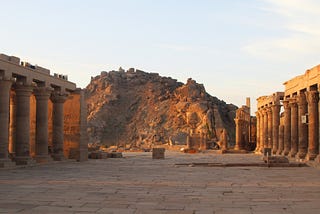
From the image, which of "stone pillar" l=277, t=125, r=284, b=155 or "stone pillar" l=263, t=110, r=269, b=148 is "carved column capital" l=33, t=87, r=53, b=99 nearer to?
"stone pillar" l=277, t=125, r=284, b=155

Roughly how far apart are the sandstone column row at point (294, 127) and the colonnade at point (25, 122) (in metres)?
14.2

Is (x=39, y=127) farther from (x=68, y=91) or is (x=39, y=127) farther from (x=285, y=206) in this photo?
(x=285, y=206)

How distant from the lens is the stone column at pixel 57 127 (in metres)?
27.5

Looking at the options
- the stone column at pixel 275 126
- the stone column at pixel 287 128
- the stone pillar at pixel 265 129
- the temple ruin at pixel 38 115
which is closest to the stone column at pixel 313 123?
the stone column at pixel 287 128

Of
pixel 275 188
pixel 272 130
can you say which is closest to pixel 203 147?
pixel 272 130

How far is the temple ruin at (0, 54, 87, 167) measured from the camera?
71.0 feet

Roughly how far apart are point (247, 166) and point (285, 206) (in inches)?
574

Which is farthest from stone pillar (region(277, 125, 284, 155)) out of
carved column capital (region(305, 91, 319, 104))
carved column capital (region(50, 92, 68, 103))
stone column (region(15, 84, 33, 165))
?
stone column (region(15, 84, 33, 165))

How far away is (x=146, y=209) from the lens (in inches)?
378

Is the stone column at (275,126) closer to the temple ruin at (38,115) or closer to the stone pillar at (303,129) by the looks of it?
the stone pillar at (303,129)

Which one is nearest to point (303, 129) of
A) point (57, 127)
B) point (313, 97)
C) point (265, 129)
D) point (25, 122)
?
point (313, 97)

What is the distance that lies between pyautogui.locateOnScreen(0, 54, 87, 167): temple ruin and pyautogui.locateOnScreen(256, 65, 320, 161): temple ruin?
43.8 feet

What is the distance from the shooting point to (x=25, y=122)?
76.9 ft

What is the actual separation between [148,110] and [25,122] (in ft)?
204
